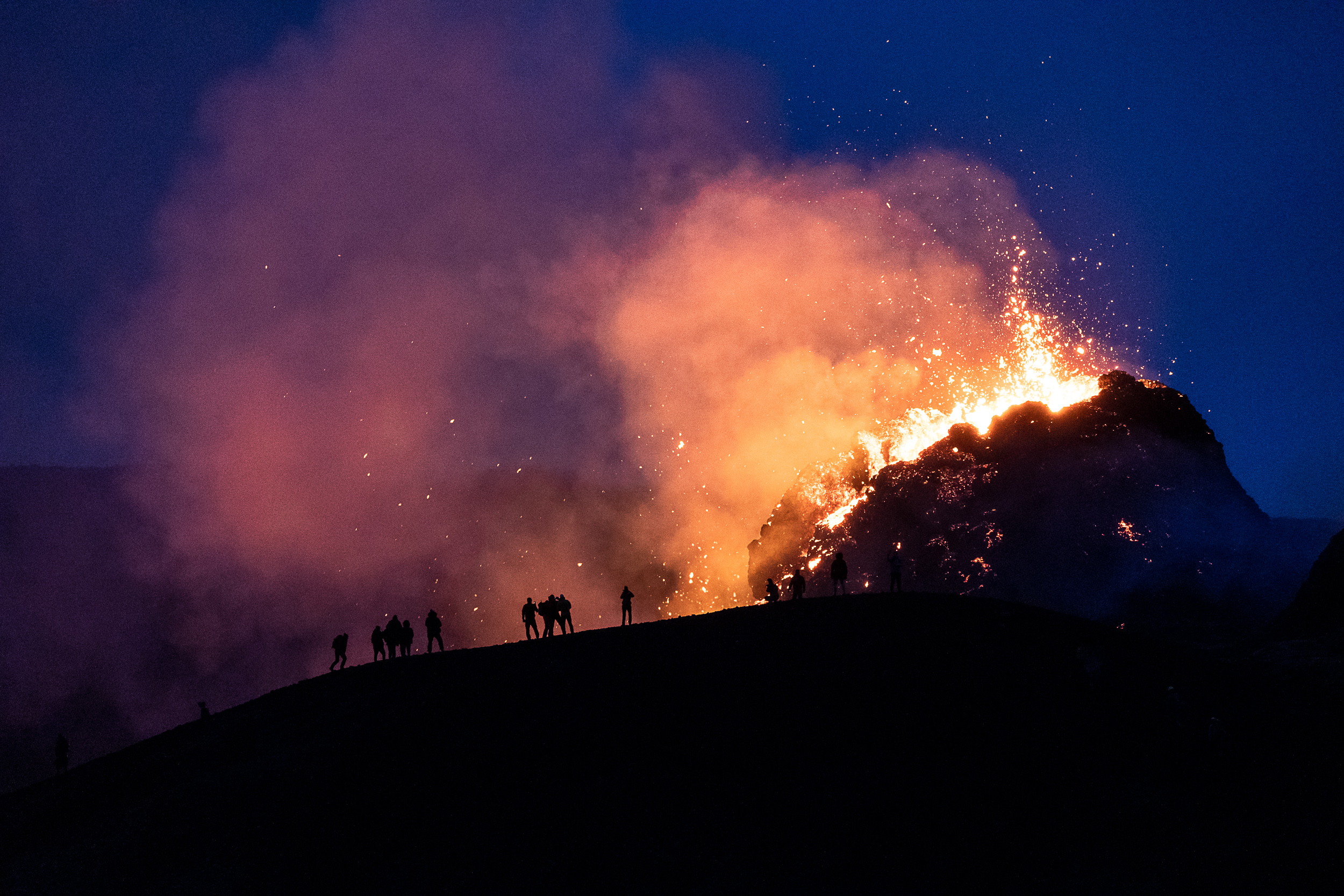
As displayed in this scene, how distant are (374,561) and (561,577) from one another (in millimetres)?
29884

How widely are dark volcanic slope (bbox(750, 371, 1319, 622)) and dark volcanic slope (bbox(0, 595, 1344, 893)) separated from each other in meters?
29.3

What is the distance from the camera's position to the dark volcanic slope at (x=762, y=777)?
1950 centimetres

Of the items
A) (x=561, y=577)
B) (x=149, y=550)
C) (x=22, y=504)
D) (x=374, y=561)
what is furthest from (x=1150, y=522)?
(x=22, y=504)

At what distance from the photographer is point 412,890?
1953cm

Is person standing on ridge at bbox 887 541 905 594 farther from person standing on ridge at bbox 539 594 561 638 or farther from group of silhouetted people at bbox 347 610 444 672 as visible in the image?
group of silhouetted people at bbox 347 610 444 672

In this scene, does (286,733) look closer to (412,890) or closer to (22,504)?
(412,890)

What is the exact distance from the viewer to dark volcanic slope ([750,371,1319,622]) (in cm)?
5641

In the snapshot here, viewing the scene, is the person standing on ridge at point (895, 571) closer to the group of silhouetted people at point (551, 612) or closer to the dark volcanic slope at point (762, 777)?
the dark volcanic slope at point (762, 777)

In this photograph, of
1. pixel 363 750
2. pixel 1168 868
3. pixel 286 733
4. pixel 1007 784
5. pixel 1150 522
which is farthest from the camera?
pixel 1150 522

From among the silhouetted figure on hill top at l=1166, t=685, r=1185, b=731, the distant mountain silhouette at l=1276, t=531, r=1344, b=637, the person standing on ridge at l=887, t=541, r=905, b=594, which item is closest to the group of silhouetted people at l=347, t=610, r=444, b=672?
the person standing on ridge at l=887, t=541, r=905, b=594

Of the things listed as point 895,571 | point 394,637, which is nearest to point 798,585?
point 895,571

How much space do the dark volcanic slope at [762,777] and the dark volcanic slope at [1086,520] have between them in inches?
1152

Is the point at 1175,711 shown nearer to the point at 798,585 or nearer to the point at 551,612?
the point at 798,585

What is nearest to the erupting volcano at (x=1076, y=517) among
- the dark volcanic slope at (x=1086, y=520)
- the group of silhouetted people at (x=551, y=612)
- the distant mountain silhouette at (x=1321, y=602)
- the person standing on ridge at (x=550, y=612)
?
the dark volcanic slope at (x=1086, y=520)
